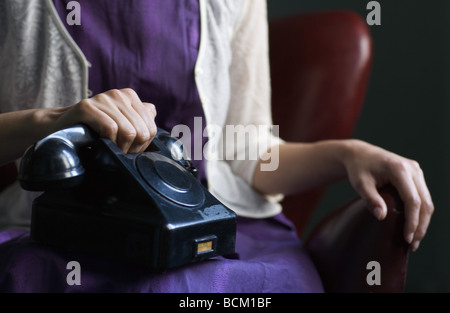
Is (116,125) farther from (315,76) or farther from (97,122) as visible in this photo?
(315,76)

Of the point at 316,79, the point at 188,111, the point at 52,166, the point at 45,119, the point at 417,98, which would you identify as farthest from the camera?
the point at 417,98

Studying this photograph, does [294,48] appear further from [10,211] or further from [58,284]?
[58,284]

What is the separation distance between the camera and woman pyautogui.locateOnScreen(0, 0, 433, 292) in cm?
70

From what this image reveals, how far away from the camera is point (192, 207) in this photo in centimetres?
67

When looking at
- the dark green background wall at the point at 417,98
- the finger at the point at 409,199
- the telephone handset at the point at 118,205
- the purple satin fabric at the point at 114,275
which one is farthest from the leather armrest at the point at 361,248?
the dark green background wall at the point at 417,98

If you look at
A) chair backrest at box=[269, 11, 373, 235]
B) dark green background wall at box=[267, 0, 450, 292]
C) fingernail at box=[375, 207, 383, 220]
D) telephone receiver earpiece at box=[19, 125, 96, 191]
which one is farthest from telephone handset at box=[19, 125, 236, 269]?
dark green background wall at box=[267, 0, 450, 292]

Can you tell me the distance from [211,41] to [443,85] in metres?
1.23

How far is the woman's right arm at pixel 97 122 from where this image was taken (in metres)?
0.67

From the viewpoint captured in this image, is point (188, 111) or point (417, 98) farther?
point (417, 98)

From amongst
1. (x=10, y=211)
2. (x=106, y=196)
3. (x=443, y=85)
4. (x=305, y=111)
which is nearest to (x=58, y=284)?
(x=106, y=196)

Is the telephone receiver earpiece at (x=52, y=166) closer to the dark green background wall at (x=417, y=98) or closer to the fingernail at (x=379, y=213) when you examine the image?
the fingernail at (x=379, y=213)

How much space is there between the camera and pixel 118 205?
0.65m

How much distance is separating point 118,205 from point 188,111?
1.30 feet

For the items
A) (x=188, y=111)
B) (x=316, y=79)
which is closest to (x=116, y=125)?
(x=188, y=111)
